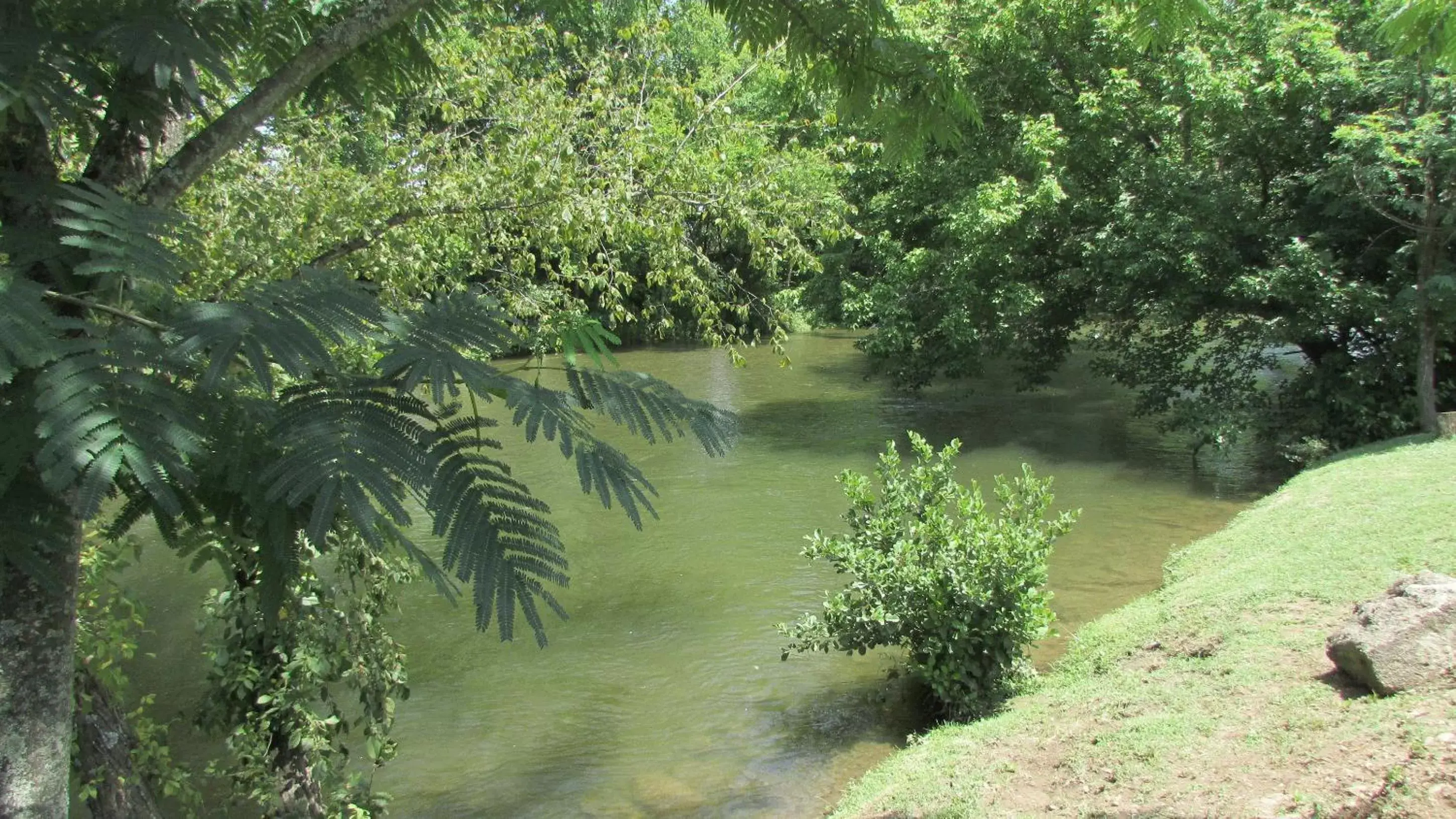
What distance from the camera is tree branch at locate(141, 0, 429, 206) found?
7.50 ft

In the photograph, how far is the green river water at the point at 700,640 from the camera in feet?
21.4

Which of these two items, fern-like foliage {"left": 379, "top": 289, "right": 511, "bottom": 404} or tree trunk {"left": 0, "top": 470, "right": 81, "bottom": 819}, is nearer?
fern-like foliage {"left": 379, "top": 289, "right": 511, "bottom": 404}

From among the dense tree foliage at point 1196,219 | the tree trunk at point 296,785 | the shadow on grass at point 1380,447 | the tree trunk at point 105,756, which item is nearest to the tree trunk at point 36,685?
the tree trunk at point 105,756

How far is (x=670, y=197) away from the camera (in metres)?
7.25

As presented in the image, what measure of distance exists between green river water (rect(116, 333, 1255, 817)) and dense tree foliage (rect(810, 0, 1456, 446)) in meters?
1.43

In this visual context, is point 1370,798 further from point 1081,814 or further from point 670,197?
point 670,197

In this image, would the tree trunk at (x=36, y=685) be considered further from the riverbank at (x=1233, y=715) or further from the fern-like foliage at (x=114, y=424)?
the riverbank at (x=1233, y=715)

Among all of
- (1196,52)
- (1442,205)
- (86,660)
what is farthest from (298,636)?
(1196,52)

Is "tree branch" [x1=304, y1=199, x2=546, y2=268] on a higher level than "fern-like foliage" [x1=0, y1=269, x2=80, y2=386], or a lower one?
higher

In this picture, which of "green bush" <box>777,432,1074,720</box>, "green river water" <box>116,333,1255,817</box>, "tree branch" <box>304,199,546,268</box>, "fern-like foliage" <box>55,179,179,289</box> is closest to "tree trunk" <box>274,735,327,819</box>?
"green river water" <box>116,333,1255,817</box>

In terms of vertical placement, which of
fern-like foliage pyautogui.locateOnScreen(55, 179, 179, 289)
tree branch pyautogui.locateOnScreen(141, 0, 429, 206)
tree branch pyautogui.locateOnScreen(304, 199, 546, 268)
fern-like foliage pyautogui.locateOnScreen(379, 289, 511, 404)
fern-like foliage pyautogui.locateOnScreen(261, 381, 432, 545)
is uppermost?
tree branch pyautogui.locateOnScreen(304, 199, 546, 268)

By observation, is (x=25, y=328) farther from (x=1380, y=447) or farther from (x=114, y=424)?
(x=1380, y=447)

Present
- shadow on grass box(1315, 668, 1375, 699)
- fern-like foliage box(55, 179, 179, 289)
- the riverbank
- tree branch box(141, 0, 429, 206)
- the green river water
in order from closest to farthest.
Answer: fern-like foliage box(55, 179, 179, 289)
tree branch box(141, 0, 429, 206)
the riverbank
shadow on grass box(1315, 668, 1375, 699)
the green river water

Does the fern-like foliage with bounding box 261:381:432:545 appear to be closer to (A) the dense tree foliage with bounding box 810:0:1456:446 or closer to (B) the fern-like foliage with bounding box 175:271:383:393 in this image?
(B) the fern-like foliage with bounding box 175:271:383:393
